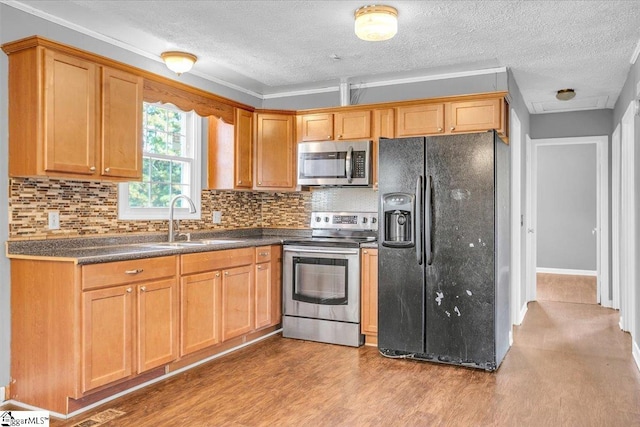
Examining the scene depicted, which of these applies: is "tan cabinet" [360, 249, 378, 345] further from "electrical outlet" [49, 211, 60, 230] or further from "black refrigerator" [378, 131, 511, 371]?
"electrical outlet" [49, 211, 60, 230]

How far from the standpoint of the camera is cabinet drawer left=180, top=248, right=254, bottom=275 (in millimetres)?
3517

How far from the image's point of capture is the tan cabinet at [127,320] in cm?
283

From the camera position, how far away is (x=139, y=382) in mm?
3277

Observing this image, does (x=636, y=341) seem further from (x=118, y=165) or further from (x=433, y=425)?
(x=118, y=165)

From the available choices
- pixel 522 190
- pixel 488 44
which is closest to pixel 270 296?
pixel 488 44

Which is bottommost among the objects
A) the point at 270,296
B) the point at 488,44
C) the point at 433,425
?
the point at 433,425

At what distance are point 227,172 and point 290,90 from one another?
120cm

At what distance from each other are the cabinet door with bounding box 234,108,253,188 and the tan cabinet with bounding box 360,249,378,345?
52.4 inches

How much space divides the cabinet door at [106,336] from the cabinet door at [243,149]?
73.9 inches

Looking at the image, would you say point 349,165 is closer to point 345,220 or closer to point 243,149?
point 345,220

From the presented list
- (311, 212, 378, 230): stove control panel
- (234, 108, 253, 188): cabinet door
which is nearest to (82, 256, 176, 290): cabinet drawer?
(234, 108, 253, 188): cabinet door

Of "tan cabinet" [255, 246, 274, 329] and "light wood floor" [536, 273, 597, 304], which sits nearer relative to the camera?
"tan cabinet" [255, 246, 274, 329]

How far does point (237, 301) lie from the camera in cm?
405

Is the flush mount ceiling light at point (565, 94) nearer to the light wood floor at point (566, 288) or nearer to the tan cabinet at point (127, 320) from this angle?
the light wood floor at point (566, 288)
